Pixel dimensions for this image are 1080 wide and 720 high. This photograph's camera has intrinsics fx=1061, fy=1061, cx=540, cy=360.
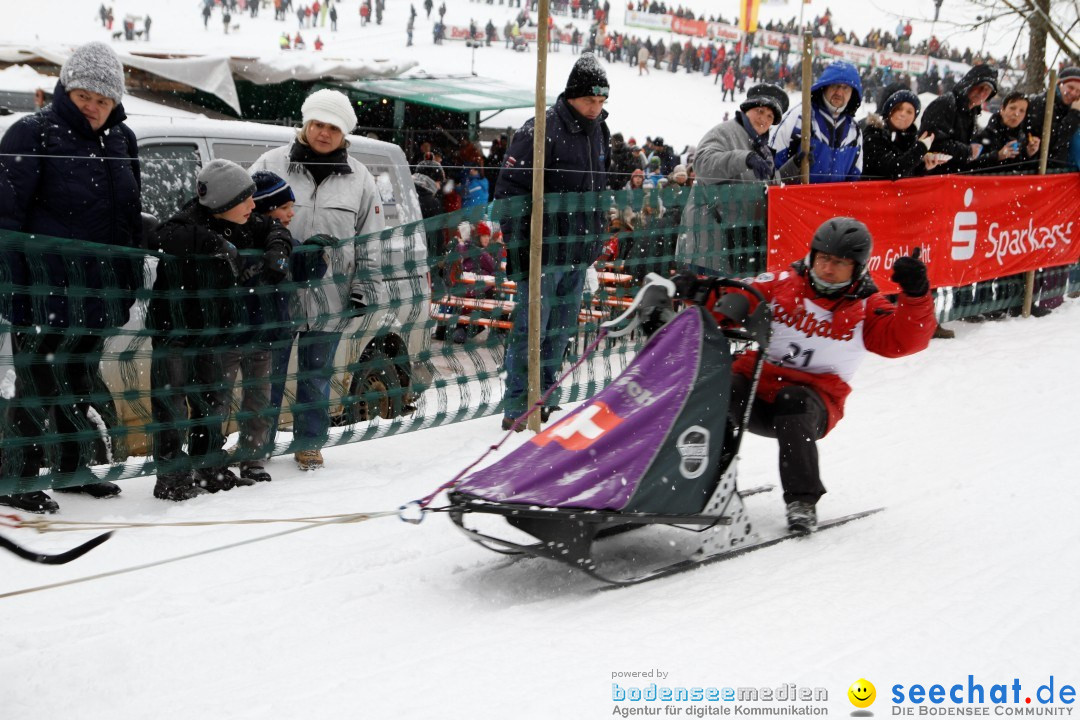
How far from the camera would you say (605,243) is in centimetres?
698

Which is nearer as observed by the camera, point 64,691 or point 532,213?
point 64,691

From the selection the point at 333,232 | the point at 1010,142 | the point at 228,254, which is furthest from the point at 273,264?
the point at 1010,142

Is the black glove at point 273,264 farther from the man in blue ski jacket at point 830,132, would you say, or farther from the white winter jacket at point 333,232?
the man in blue ski jacket at point 830,132

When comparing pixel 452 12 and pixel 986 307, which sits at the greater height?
pixel 452 12

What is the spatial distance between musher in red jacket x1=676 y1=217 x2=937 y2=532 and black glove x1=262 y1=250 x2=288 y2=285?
6.57ft

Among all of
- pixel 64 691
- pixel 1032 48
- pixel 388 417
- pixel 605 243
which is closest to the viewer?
pixel 64 691

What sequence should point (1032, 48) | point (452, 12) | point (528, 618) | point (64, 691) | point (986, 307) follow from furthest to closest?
1. point (452, 12)
2. point (1032, 48)
3. point (986, 307)
4. point (528, 618)
5. point (64, 691)

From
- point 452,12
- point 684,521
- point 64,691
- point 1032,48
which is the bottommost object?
point 64,691

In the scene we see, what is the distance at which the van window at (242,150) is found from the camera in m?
6.24

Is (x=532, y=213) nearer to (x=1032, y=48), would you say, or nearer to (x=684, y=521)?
(x=684, y=521)

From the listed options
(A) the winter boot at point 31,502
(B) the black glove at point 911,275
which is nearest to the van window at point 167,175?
(A) the winter boot at point 31,502

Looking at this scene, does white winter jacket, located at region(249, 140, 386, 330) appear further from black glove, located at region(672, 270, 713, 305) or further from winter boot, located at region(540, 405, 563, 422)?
black glove, located at region(672, 270, 713, 305)

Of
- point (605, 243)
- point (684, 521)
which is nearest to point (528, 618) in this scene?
point (684, 521)

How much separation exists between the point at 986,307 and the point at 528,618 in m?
7.37
